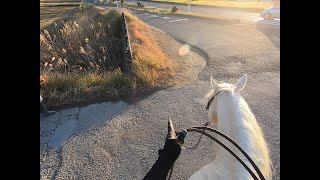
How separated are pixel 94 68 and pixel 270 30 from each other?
10471 millimetres

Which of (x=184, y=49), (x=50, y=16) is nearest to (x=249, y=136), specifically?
(x=184, y=49)

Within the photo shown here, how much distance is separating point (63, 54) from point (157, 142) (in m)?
5.02

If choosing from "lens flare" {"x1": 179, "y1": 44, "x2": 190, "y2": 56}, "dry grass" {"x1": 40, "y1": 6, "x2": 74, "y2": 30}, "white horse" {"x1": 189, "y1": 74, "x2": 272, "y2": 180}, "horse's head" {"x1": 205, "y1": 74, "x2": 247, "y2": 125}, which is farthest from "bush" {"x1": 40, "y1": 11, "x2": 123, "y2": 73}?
"dry grass" {"x1": 40, "y1": 6, "x2": 74, "y2": 30}

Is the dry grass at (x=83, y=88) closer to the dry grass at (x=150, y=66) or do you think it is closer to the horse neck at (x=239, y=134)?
the dry grass at (x=150, y=66)

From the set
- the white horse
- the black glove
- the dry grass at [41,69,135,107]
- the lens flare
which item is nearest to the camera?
the black glove

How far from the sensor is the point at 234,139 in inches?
80.0

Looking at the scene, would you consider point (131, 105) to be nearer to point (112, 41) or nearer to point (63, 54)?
point (63, 54)

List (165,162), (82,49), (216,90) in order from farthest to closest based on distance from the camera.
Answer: (82,49)
(216,90)
(165,162)

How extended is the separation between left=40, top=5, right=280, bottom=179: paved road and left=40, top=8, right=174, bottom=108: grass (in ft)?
1.72

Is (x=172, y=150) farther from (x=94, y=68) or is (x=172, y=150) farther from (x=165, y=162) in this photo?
(x=94, y=68)

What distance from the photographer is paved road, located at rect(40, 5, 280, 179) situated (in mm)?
3924

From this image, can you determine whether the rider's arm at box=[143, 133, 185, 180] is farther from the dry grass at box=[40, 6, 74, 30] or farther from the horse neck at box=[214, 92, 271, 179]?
the dry grass at box=[40, 6, 74, 30]
